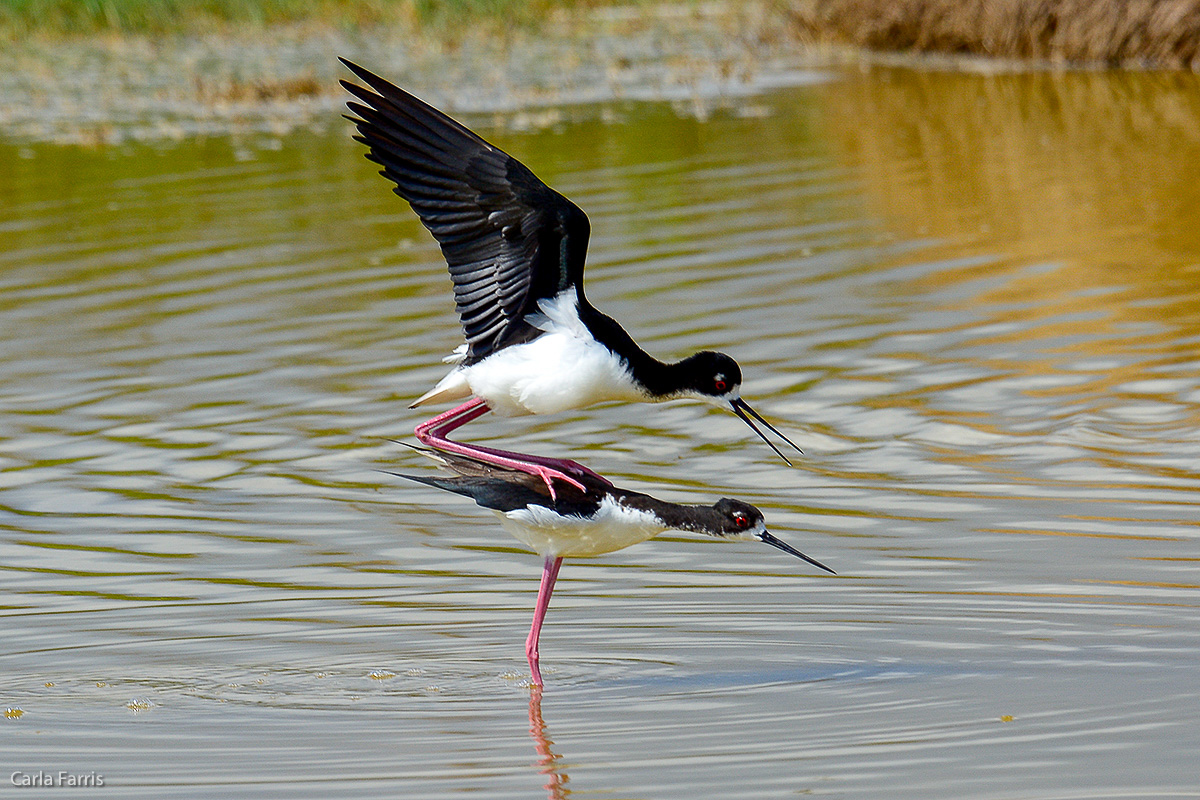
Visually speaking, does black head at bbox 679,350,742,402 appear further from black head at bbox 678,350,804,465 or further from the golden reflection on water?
the golden reflection on water

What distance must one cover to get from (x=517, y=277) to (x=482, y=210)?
0.21m

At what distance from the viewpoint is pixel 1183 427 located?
6.95 meters

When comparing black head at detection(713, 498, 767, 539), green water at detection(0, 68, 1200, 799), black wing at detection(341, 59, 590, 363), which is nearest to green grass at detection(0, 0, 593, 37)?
green water at detection(0, 68, 1200, 799)

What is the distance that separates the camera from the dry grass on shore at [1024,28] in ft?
56.6

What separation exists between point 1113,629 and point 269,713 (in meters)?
2.31

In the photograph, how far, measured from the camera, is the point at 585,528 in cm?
498

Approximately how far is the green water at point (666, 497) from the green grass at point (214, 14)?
10159 millimetres

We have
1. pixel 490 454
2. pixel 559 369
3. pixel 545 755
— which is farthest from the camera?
pixel 490 454

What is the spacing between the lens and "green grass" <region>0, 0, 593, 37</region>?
73.5 feet

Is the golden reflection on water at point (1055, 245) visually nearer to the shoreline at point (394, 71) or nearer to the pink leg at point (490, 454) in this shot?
the pink leg at point (490, 454)

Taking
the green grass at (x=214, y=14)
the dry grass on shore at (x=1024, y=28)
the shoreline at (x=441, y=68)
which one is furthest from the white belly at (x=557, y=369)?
the green grass at (x=214, y=14)

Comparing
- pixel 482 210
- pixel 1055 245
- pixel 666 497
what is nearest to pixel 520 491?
pixel 482 210

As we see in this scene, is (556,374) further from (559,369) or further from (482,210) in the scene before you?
(482,210)

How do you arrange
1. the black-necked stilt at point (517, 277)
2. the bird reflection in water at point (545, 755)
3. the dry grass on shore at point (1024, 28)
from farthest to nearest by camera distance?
1. the dry grass on shore at point (1024, 28)
2. the black-necked stilt at point (517, 277)
3. the bird reflection in water at point (545, 755)
